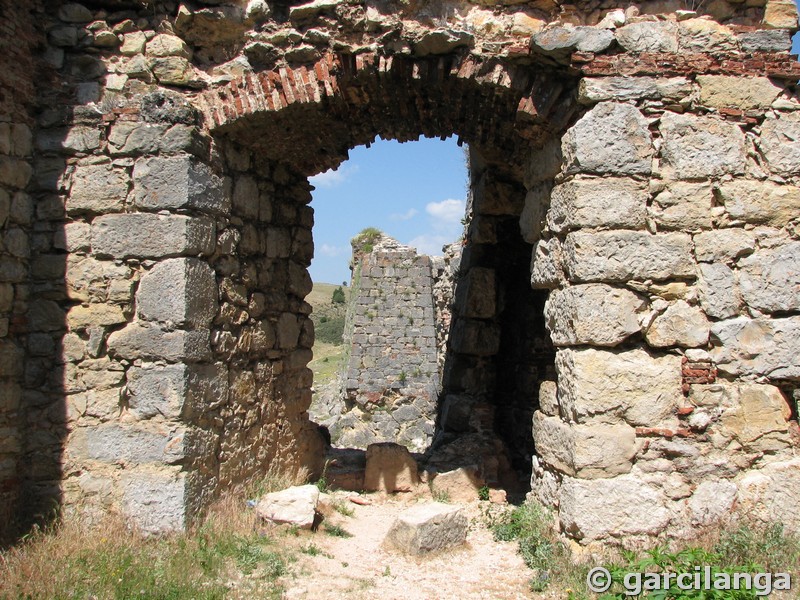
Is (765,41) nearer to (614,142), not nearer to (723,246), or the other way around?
(614,142)

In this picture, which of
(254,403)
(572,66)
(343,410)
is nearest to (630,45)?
(572,66)

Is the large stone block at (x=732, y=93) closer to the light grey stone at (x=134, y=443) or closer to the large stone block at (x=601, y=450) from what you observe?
the large stone block at (x=601, y=450)

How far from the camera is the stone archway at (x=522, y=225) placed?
3.90m

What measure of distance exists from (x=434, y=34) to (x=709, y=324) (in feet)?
8.42

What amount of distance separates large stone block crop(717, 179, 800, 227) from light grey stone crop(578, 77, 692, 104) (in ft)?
2.22

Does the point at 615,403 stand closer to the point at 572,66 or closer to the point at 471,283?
the point at 572,66

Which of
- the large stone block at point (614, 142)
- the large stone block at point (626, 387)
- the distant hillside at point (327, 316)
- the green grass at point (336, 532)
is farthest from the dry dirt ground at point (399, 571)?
the distant hillside at point (327, 316)

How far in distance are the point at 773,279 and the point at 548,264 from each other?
1.38m

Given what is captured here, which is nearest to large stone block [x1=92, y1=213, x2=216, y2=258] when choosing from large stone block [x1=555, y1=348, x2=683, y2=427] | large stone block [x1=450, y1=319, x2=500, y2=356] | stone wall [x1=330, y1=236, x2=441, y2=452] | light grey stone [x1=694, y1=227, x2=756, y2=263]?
large stone block [x1=555, y1=348, x2=683, y2=427]

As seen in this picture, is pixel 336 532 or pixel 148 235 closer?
pixel 148 235

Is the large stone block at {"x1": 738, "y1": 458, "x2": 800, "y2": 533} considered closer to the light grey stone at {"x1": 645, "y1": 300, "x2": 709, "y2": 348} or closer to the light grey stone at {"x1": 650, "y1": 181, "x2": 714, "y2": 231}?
the light grey stone at {"x1": 645, "y1": 300, "x2": 709, "y2": 348}

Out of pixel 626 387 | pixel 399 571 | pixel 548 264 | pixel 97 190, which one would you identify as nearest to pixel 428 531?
pixel 399 571

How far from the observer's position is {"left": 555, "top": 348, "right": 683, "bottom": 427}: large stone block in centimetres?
388

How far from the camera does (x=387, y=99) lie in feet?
15.5
